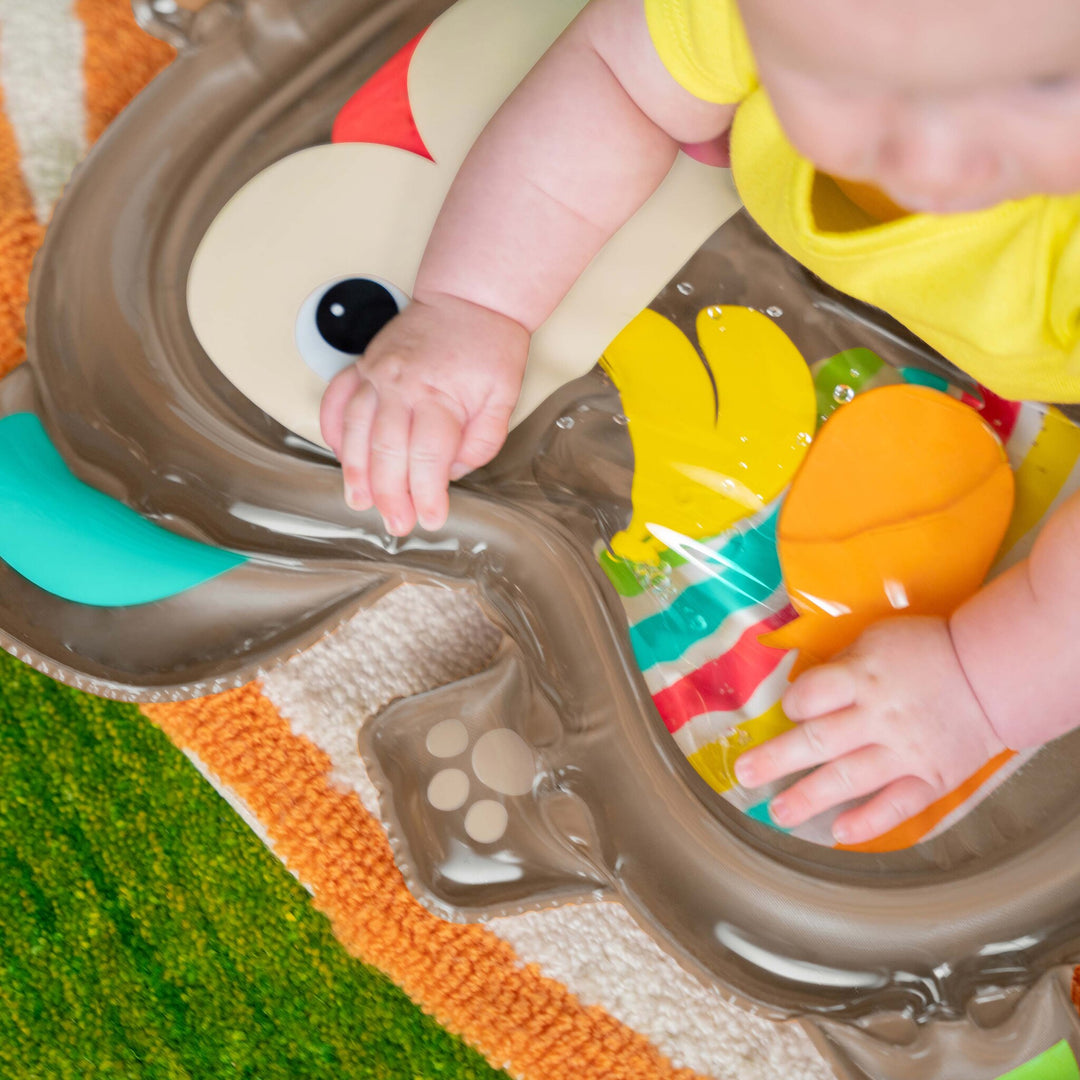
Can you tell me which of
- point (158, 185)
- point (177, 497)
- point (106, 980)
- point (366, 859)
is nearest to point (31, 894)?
point (106, 980)

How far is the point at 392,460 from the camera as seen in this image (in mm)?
445

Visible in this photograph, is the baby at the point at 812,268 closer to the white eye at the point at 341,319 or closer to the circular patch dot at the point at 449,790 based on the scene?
the white eye at the point at 341,319

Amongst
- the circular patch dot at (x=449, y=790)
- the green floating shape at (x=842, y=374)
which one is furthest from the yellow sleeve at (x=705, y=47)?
the circular patch dot at (x=449, y=790)

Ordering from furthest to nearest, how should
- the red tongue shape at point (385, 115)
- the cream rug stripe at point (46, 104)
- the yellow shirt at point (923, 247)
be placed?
the cream rug stripe at point (46, 104), the red tongue shape at point (385, 115), the yellow shirt at point (923, 247)

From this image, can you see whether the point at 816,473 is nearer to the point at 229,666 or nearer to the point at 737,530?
the point at 737,530

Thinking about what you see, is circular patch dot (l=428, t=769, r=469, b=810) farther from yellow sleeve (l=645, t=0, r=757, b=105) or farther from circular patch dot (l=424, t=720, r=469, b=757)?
yellow sleeve (l=645, t=0, r=757, b=105)

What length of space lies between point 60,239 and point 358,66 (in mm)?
169

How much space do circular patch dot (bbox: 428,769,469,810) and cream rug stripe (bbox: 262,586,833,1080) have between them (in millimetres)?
112

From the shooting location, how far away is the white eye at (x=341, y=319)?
1.54ft

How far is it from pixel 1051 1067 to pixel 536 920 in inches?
11.1

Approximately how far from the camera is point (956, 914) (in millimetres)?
451

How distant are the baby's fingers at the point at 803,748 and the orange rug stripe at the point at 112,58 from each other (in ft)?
1.69

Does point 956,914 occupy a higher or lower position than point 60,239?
lower

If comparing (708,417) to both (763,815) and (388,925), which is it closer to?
(763,815)
